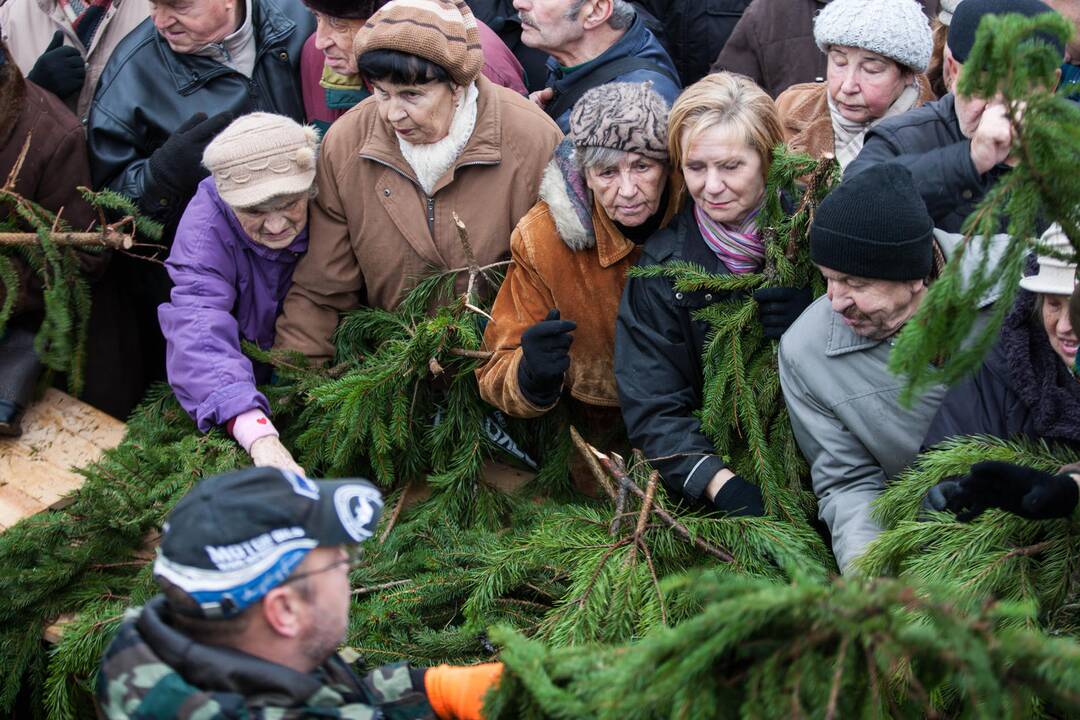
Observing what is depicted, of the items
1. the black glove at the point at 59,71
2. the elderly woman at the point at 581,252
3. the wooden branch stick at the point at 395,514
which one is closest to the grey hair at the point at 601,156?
the elderly woman at the point at 581,252

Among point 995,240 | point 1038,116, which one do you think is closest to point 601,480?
point 995,240

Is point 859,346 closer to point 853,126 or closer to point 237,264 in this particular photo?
point 853,126

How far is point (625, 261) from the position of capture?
371cm

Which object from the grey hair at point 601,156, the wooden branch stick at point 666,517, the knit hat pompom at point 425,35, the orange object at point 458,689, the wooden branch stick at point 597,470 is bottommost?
the wooden branch stick at point 597,470

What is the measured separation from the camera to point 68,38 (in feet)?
16.1

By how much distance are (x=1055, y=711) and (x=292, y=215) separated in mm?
2860

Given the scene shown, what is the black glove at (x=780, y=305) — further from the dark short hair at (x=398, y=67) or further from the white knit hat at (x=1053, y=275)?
the dark short hair at (x=398, y=67)

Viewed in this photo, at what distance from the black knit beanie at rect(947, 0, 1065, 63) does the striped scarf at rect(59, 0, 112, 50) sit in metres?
3.58

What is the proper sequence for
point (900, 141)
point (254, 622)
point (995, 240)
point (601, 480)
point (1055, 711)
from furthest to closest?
point (900, 141) → point (601, 480) → point (995, 240) → point (1055, 711) → point (254, 622)

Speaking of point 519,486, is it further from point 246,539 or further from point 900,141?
point 246,539

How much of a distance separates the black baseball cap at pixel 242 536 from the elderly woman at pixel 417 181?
6.76ft

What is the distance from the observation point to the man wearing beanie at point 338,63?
4.25 m

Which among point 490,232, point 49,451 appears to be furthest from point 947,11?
point 49,451

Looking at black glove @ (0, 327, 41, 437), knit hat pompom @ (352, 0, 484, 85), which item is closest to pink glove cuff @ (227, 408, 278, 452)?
black glove @ (0, 327, 41, 437)
